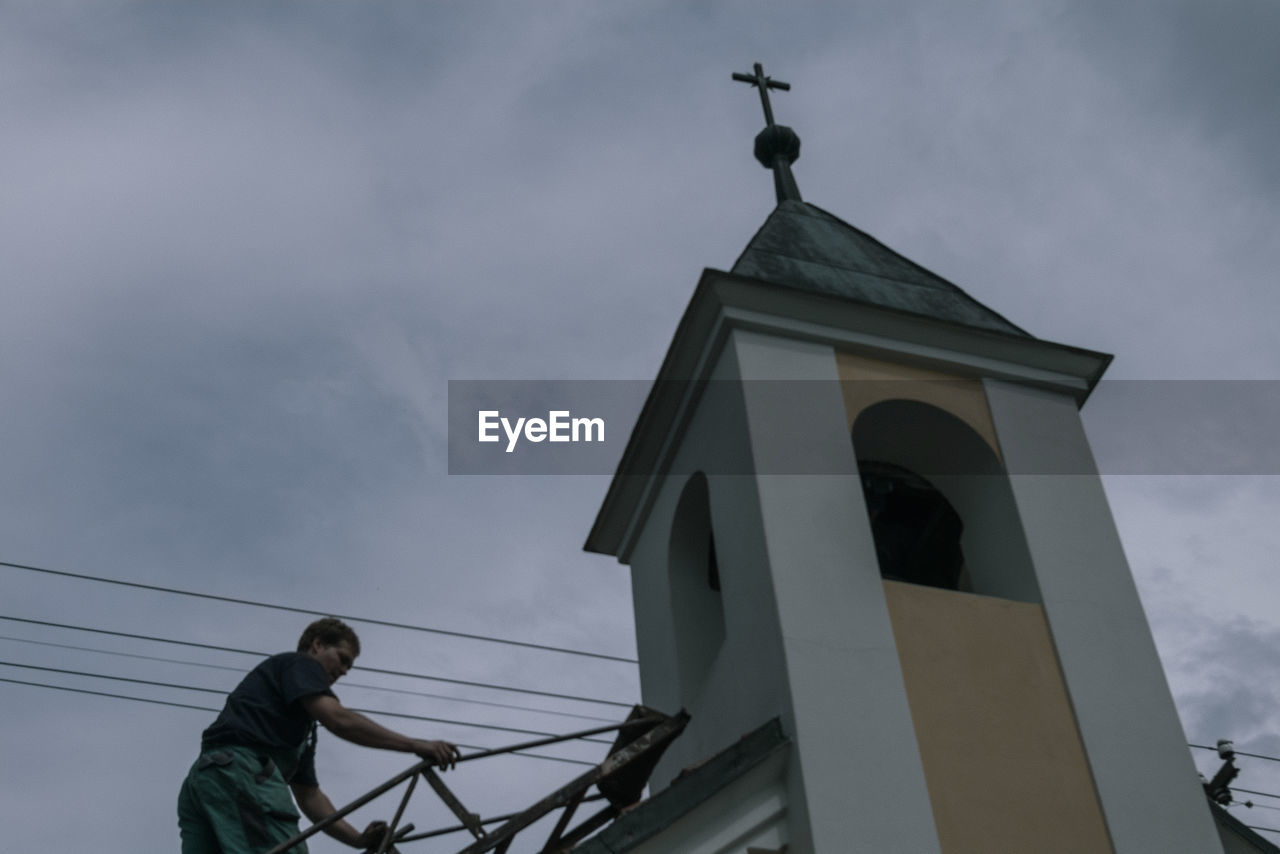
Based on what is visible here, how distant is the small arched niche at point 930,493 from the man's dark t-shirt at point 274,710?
3.92 meters

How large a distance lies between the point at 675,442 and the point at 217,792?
14.7 ft

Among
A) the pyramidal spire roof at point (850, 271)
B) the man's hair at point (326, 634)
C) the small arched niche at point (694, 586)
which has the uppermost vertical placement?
the pyramidal spire roof at point (850, 271)

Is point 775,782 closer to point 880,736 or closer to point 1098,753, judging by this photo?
point 880,736

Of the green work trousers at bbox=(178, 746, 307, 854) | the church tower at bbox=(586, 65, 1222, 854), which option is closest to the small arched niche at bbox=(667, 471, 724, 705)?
the church tower at bbox=(586, 65, 1222, 854)

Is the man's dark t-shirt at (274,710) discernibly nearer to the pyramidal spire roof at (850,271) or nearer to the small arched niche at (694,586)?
the small arched niche at (694,586)


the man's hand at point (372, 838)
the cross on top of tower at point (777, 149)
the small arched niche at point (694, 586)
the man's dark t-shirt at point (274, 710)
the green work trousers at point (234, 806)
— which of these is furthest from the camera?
the cross on top of tower at point (777, 149)

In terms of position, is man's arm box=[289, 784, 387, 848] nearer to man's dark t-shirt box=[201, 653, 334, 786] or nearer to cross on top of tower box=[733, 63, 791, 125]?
man's dark t-shirt box=[201, 653, 334, 786]

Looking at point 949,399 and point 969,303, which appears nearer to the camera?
point 949,399

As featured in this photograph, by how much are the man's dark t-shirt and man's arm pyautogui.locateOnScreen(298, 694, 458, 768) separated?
0.15 ft

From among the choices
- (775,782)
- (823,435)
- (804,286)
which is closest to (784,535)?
(823,435)

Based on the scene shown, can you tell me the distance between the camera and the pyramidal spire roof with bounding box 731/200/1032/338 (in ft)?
33.1

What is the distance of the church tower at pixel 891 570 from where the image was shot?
7.65m

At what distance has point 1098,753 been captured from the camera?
799 centimetres

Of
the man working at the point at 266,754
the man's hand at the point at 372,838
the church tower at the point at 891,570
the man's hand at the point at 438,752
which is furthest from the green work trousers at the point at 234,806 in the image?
the church tower at the point at 891,570
